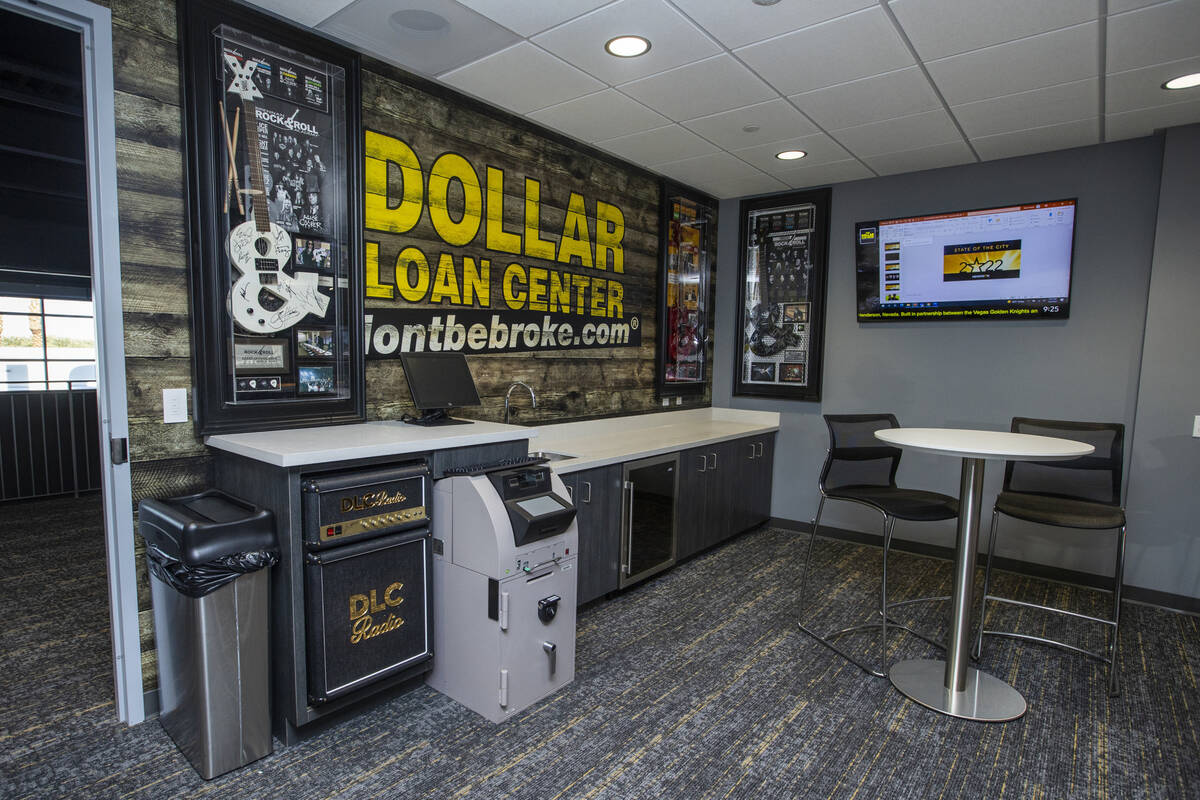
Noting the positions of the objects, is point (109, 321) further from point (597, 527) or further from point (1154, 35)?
point (1154, 35)

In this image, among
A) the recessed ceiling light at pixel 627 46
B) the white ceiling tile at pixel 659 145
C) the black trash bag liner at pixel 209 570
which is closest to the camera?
the black trash bag liner at pixel 209 570

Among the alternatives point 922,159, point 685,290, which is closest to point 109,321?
point 685,290

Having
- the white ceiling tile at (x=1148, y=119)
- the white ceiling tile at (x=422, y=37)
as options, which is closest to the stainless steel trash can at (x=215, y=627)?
the white ceiling tile at (x=422, y=37)

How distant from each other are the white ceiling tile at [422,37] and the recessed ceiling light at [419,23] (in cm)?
1

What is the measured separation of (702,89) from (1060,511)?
2593mm

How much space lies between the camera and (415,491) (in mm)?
2273

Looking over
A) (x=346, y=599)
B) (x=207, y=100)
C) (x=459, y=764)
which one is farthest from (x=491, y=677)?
(x=207, y=100)

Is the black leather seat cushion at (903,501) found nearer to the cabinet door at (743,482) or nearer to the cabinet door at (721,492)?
the cabinet door at (721,492)

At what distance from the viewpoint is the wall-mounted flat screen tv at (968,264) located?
12.3ft

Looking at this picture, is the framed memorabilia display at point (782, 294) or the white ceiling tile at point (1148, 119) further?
the framed memorabilia display at point (782, 294)

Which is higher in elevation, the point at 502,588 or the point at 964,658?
the point at 502,588

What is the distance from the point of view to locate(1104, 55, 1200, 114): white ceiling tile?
2.61 m

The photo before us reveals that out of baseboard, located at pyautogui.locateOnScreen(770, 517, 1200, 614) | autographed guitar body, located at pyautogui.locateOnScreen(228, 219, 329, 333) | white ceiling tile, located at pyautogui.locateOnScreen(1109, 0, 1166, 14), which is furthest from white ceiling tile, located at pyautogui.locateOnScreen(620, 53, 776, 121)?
baseboard, located at pyautogui.locateOnScreen(770, 517, 1200, 614)

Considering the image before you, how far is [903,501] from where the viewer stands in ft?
9.39
